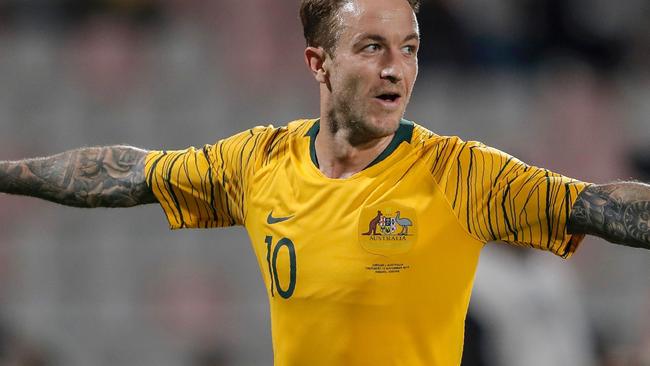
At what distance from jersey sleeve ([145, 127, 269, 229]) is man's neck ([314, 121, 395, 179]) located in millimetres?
245

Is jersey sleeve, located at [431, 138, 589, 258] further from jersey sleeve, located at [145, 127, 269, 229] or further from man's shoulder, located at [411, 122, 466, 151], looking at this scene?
jersey sleeve, located at [145, 127, 269, 229]

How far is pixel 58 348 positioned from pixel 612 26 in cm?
471

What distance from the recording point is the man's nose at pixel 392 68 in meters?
3.30

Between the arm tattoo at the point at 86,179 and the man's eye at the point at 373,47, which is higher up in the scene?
the man's eye at the point at 373,47

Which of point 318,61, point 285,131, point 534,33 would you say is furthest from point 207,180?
point 534,33

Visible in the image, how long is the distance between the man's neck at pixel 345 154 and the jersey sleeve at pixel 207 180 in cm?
24

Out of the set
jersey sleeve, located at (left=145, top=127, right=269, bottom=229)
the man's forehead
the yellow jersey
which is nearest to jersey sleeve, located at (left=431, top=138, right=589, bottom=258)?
the yellow jersey

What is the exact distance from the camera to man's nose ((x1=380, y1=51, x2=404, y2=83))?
10.8 ft

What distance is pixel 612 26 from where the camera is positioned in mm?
8641

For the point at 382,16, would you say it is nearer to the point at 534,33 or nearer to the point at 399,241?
the point at 399,241

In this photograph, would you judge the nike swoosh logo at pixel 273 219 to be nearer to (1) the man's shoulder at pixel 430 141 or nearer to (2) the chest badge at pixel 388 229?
(2) the chest badge at pixel 388 229

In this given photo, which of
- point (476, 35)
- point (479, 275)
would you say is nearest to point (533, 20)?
point (476, 35)

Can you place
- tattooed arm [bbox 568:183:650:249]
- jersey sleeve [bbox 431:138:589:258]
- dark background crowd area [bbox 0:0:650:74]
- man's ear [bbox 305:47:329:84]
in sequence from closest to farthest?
tattooed arm [bbox 568:183:650:249], jersey sleeve [bbox 431:138:589:258], man's ear [bbox 305:47:329:84], dark background crowd area [bbox 0:0:650:74]

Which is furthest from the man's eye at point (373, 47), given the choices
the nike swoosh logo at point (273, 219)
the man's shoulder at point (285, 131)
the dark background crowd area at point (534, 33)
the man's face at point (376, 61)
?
the dark background crowd area at point (534, 33)
